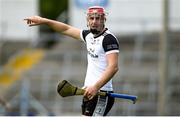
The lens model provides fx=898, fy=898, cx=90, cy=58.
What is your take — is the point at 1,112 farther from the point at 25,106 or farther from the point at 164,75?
the point at 164,75

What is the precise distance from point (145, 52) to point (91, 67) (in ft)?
44.9

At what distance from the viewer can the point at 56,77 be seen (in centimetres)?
2380

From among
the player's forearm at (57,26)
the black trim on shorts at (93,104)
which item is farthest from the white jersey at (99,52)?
the player's forearm at (57,26)

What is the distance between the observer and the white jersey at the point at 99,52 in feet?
34.8

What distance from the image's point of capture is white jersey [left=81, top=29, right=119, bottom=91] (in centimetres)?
1062

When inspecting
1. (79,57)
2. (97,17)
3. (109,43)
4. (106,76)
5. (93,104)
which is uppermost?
(97,17)

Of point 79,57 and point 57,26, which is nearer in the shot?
point 57,26

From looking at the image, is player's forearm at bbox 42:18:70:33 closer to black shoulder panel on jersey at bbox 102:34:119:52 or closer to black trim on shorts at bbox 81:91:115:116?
black shoulder panel on jersey at bbox 102:34:119:52

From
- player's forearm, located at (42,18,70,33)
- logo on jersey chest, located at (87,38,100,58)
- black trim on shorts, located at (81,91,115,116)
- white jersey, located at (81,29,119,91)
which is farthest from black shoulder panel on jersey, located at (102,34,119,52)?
player's forearm, located at (42,18,70,33)

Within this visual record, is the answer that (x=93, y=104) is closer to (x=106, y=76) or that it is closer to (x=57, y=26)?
(x=106, y=76)

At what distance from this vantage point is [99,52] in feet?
35.2

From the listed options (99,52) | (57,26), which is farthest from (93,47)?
(57,26)

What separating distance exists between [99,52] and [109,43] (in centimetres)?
19

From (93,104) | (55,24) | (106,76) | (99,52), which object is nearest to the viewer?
(106,76)
